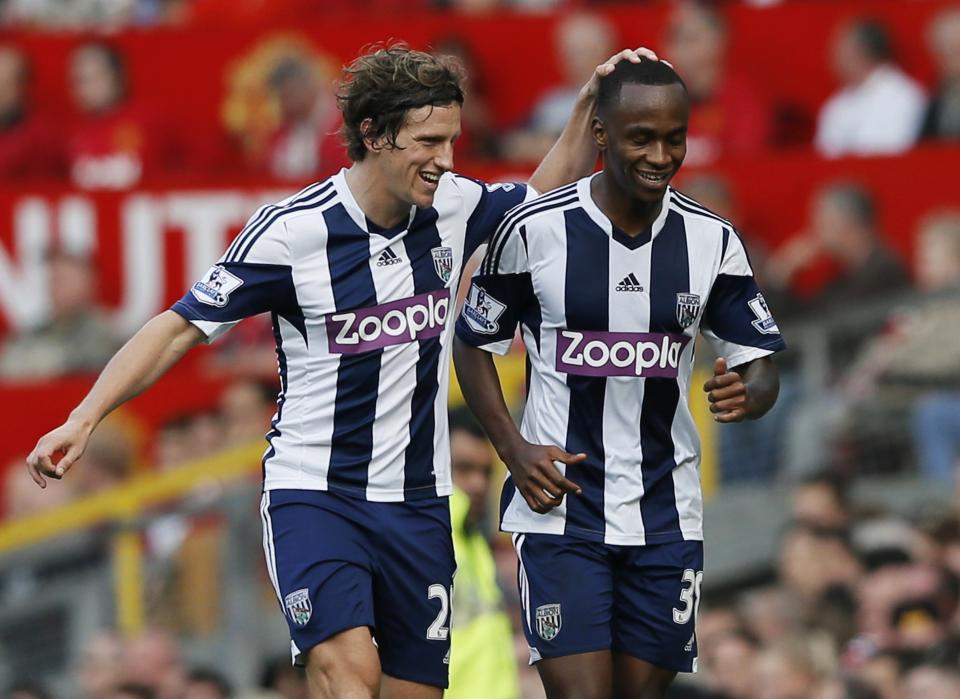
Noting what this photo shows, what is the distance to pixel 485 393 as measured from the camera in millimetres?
6281

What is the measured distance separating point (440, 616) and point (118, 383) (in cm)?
124

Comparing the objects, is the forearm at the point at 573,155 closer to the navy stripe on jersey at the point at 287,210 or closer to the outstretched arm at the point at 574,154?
the outstretched arm at the point at 574,154

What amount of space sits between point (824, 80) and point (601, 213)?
687 cm

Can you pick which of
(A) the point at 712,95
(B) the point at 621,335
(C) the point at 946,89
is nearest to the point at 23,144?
(A) the point at 712,95

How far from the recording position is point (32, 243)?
44.2 feet

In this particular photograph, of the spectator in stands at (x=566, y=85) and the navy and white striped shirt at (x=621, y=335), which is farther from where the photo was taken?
the spectator in stands at (x=566, y=85)

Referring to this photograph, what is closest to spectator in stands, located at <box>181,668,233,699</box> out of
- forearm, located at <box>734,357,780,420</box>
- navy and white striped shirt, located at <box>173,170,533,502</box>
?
navy and white striped shirt, located at <box>173,170,533,502</box>

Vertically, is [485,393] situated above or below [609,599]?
above

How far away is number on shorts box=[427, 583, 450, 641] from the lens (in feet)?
20.4

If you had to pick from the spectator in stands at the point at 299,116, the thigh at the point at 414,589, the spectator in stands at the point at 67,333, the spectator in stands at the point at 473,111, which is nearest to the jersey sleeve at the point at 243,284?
the thigh at the point at 414,589

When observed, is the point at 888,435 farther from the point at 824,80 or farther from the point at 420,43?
the point at 420,43

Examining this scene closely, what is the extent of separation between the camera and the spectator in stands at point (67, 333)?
41.6 feet

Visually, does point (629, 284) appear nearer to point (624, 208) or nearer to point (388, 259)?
point (624, 208)

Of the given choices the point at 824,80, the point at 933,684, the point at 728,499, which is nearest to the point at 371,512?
the point at 933,684
